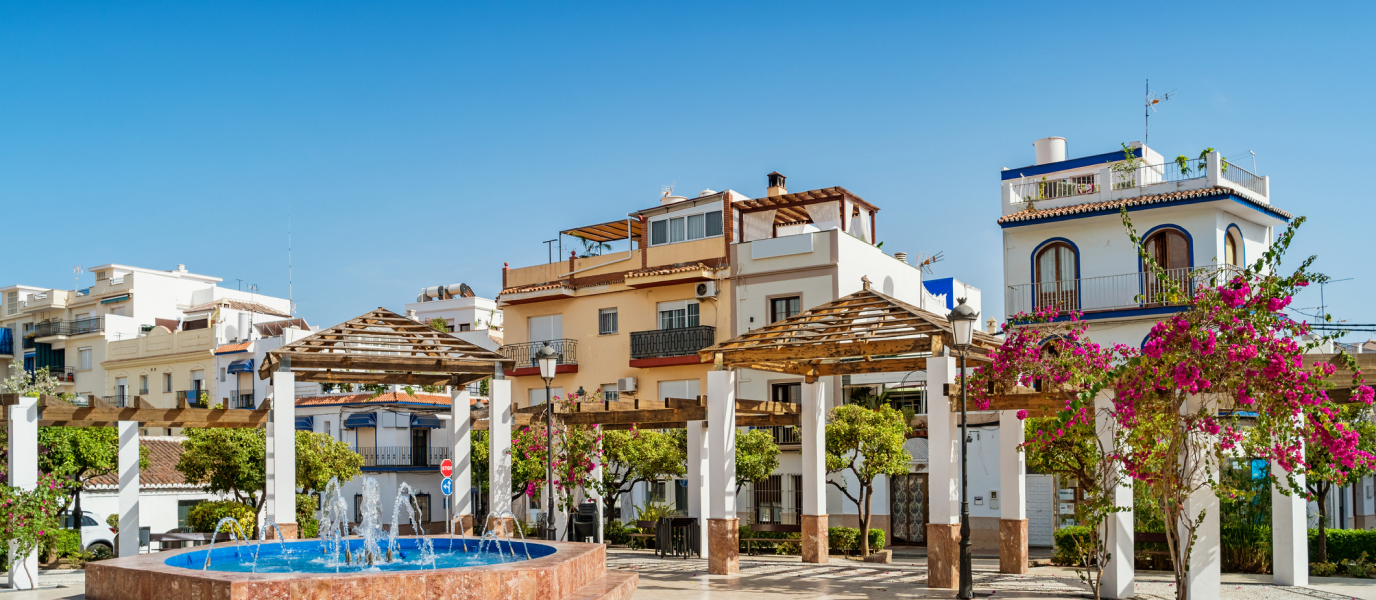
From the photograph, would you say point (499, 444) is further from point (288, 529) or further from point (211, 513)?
point (211, 513)

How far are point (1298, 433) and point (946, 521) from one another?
179 inches

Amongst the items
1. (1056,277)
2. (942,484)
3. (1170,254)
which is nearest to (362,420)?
(1056,277)

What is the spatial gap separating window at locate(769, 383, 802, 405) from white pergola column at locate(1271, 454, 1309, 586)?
56.1 ft

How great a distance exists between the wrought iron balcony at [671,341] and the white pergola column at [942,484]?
60.9 ft

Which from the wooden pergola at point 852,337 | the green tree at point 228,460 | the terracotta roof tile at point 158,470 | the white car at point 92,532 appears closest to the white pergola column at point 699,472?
the wooden pergola at point 852,337

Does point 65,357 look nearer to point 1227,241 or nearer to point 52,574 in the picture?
point 52,574

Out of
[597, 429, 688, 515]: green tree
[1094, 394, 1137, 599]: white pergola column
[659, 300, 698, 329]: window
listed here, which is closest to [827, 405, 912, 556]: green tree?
[597, 429, 688, 515]: green tree

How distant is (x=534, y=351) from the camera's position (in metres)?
38.0

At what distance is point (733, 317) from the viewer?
34219 mm

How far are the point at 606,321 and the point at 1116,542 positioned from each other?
24343mm

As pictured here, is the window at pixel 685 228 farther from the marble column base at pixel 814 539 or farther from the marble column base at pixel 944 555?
the marble column base at pixel 944 555

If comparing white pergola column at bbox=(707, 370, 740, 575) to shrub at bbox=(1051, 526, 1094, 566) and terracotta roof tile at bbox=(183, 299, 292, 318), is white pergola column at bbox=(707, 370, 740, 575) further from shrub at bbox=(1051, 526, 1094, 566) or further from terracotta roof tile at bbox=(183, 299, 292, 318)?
terracotta roof tile at bbox=(183, 299, 292, 318)

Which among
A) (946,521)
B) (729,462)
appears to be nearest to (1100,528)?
(946,521)

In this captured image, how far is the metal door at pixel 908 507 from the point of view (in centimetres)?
3081
